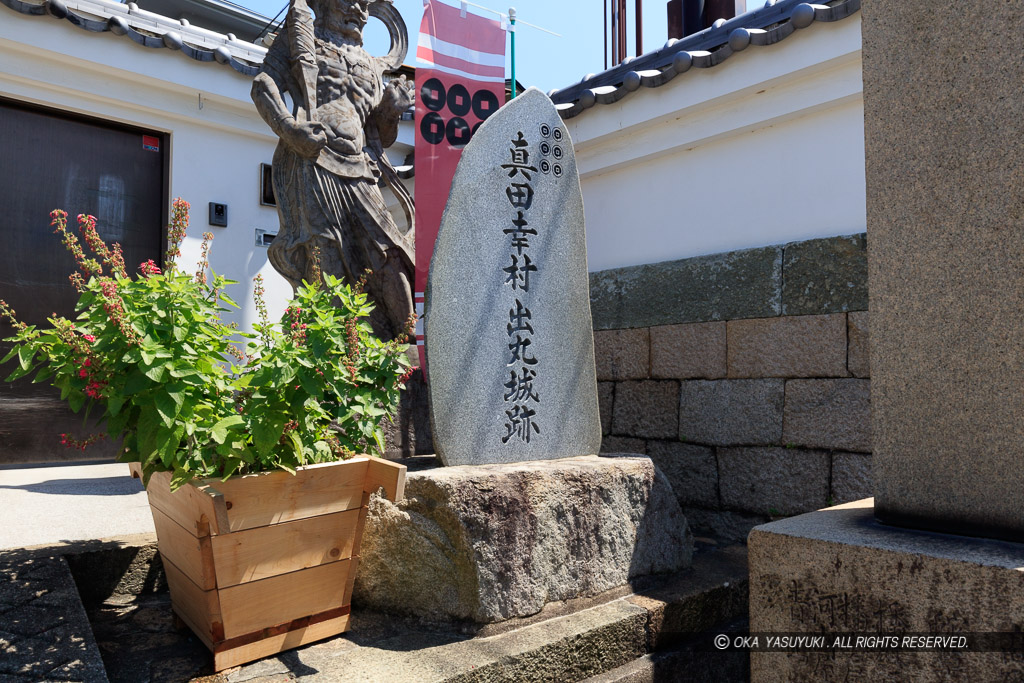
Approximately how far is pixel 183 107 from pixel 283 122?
88.5 inches

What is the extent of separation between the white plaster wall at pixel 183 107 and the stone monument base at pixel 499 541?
2.46 m

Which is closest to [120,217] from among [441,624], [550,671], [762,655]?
[441,624]

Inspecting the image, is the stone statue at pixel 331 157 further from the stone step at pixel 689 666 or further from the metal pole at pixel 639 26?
the metal pole at pixel 639 26

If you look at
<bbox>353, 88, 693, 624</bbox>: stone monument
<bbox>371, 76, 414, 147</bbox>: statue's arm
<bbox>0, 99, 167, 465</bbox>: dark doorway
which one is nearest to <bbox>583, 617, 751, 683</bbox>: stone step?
<bbox>353, 88, 693, 624</bbox>: stone monument

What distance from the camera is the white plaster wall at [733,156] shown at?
324 cm

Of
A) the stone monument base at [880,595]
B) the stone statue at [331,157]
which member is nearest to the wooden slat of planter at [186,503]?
the stone monument base at [880,595]

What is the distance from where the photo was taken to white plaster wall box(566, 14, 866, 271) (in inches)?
127

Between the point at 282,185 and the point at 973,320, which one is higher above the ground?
the point at 282,185

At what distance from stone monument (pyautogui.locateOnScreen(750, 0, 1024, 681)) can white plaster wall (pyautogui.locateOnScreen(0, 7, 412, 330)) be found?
3.52 meters

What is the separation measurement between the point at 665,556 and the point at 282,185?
287 centimetres

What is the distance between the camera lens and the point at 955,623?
142cm

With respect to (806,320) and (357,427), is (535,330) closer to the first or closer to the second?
(357,427)

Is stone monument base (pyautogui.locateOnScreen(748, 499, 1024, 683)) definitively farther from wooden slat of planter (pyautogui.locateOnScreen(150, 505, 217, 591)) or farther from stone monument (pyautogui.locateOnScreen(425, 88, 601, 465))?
wooden slat of planter (pyautogui.locateOnScreen(150, 505, 217, 591))

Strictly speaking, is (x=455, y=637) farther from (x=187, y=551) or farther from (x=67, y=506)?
(x=67, y=506)
